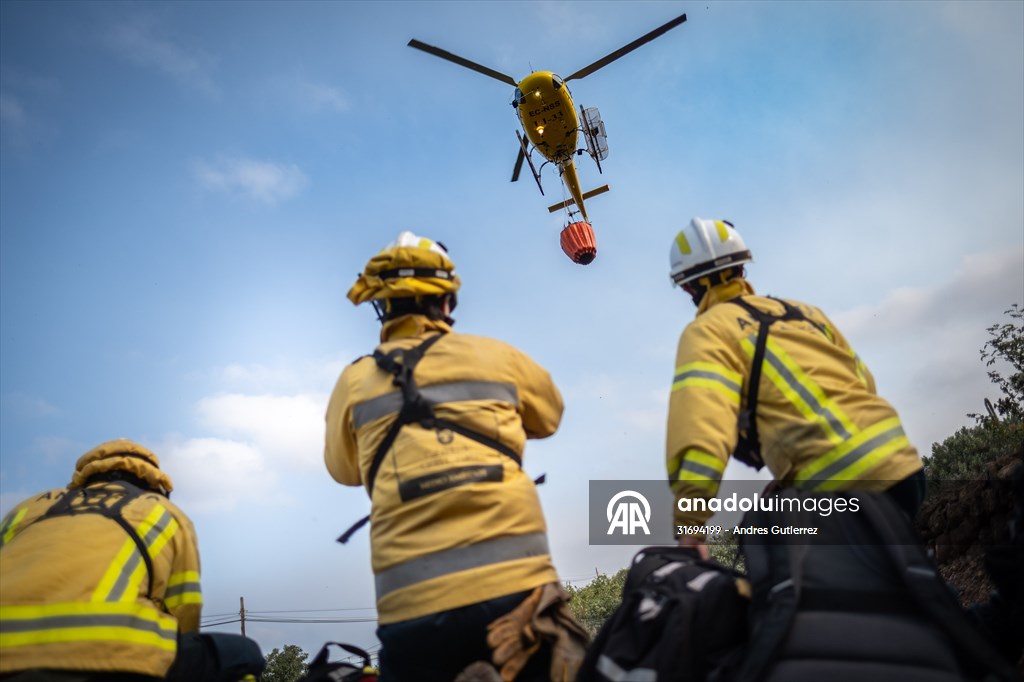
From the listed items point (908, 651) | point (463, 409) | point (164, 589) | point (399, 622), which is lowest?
point (908, 651)

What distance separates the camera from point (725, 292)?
14.9 feet

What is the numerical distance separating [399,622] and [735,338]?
207 centimetres

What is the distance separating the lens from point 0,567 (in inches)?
166

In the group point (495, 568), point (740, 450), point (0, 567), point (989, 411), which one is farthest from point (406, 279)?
point (989, 411)

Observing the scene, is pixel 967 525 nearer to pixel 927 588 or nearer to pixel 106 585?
pixel 927 588

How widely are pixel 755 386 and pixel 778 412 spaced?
173 mm

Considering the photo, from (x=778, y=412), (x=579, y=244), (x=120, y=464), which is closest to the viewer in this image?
(x=778, y=412)

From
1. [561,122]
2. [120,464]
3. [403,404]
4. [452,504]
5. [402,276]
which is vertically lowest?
[452,504]

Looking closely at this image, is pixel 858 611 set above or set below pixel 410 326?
below

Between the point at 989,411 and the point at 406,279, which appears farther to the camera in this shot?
the point at 989,411

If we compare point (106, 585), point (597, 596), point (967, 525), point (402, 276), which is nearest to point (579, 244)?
point (597, 596)

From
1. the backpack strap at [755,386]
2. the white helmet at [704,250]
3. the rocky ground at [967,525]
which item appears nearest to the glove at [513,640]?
the backpack strap at [755,386]

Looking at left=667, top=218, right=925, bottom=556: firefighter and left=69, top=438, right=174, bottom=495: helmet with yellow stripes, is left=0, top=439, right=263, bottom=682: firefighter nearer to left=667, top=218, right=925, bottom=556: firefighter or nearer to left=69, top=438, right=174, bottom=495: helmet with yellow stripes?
left=69, top=438, right=174, bottom=495: helmet with yellow stripes

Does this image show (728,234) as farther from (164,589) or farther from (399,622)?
(164,589)
